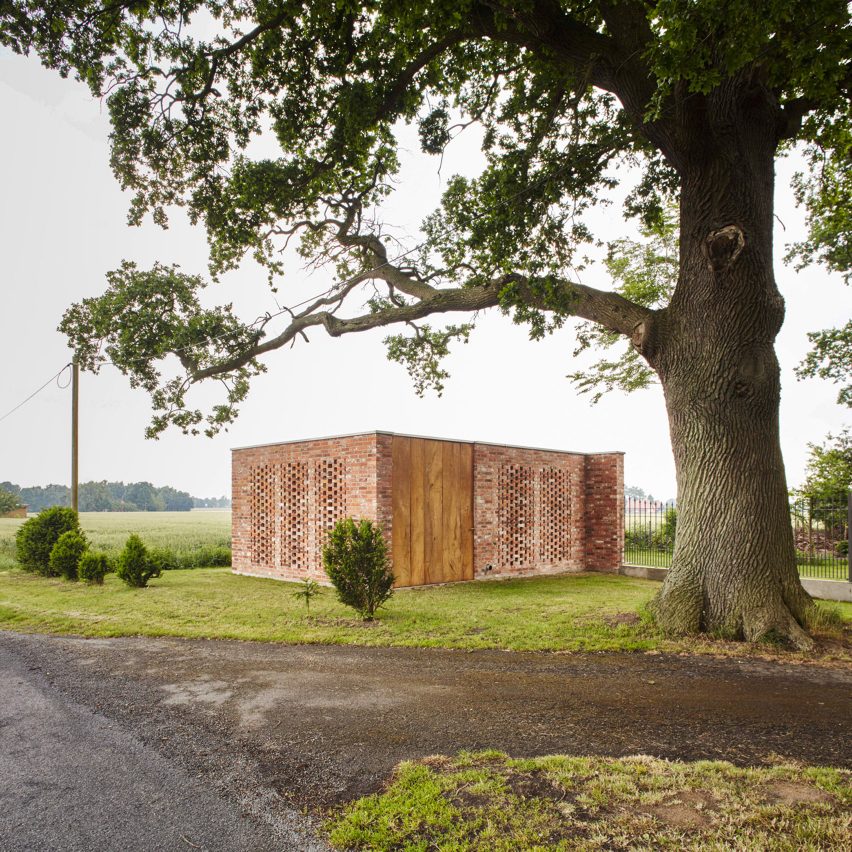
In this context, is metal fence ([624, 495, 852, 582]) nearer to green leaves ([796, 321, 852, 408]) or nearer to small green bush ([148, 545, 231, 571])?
green leaves ([796, 321, 852, 408])

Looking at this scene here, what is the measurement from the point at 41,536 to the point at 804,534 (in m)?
17.8

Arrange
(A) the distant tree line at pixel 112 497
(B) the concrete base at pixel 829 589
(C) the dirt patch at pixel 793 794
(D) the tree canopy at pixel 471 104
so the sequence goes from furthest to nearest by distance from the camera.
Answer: (A) the distant tree line at pixel 112 497 < (B) the concrete base at pixel 829 589 < (D) the tree canopy at pixel 471 104 < (C) the dirt patch at pixel 793 794

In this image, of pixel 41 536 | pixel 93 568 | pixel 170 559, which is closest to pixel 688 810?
pixel 93 568

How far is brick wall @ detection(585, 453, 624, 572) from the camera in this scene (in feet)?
48.6

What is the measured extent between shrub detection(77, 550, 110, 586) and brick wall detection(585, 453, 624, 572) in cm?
1094

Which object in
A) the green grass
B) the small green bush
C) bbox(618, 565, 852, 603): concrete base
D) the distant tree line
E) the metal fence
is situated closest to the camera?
the green grass

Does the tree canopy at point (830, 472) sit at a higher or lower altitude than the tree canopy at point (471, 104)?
lower

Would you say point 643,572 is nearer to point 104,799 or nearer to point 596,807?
point 596,807

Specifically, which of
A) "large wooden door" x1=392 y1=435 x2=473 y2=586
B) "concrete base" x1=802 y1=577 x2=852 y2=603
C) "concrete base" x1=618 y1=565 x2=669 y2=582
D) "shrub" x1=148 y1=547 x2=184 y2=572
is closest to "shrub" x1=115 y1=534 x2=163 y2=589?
"shrub" x1=148 y1=547 x2=184 y2=572

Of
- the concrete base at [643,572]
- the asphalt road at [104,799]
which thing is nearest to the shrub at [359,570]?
the asphalt road at [104,799]

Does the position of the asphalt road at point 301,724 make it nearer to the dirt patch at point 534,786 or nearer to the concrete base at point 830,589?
the dirt patch at point 534,786

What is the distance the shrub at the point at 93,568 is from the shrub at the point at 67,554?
19.2 inches

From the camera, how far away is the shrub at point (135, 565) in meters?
11.0

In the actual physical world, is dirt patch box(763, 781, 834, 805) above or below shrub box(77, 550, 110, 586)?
above
